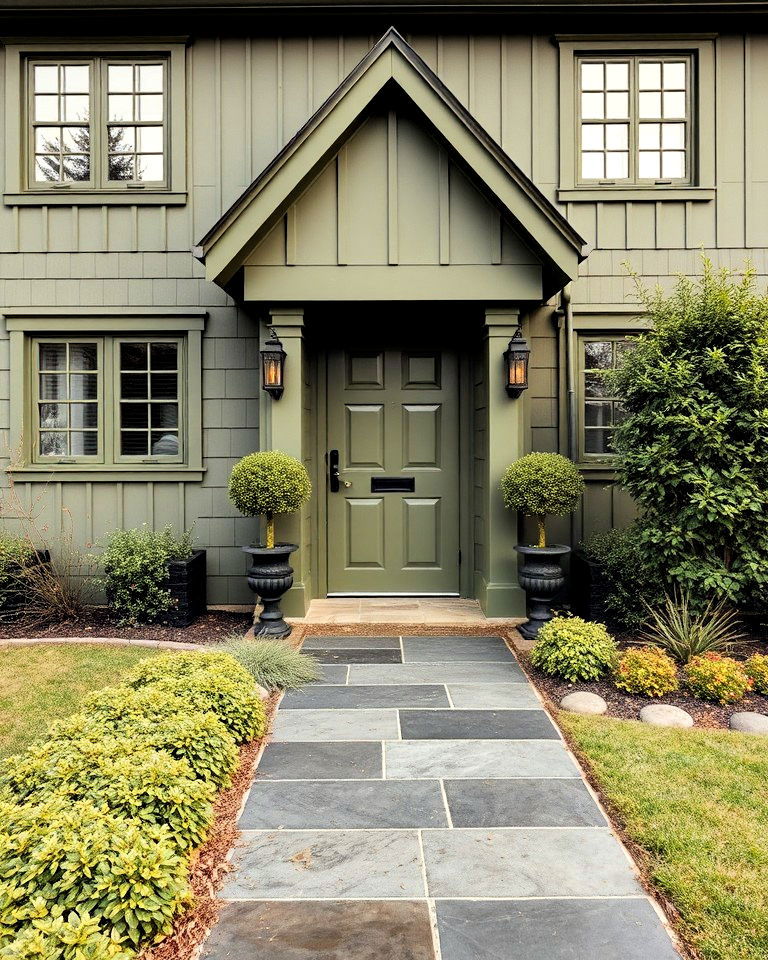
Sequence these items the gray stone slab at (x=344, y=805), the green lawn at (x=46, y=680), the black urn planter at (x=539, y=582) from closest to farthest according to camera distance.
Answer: the gray stone slab at (x=344, y=805), the green lawn at (x=46, y=680), the black urn planter at (x=539, y=582)

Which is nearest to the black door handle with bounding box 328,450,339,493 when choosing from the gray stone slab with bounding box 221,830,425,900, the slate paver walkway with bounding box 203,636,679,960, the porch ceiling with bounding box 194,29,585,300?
the porch ceiling with bounding box 194,29,585,300

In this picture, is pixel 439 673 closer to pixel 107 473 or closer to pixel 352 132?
pixel 107 473

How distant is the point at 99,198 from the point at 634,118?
546 centimetres

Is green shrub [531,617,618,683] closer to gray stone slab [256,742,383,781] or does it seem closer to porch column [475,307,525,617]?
porch column [475,307,525,617]

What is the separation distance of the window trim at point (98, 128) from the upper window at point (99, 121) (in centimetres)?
4

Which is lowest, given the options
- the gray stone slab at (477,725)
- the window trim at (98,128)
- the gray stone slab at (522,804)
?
the gray stone slab at (522,804)

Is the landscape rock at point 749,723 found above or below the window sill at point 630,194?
below

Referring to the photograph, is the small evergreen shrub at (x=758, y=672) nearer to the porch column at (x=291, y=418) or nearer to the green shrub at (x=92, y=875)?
the porch column at (x=291, y=418)

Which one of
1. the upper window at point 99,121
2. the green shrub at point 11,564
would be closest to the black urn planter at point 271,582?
the green shrub at point 11,564

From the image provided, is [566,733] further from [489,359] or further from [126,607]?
[126,607]

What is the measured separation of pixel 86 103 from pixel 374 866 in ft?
24.2

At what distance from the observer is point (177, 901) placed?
219 centimetres

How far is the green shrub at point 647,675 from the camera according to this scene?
4184 millimetres

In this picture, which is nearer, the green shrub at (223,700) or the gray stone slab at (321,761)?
the gray stone slab at (321,761)
